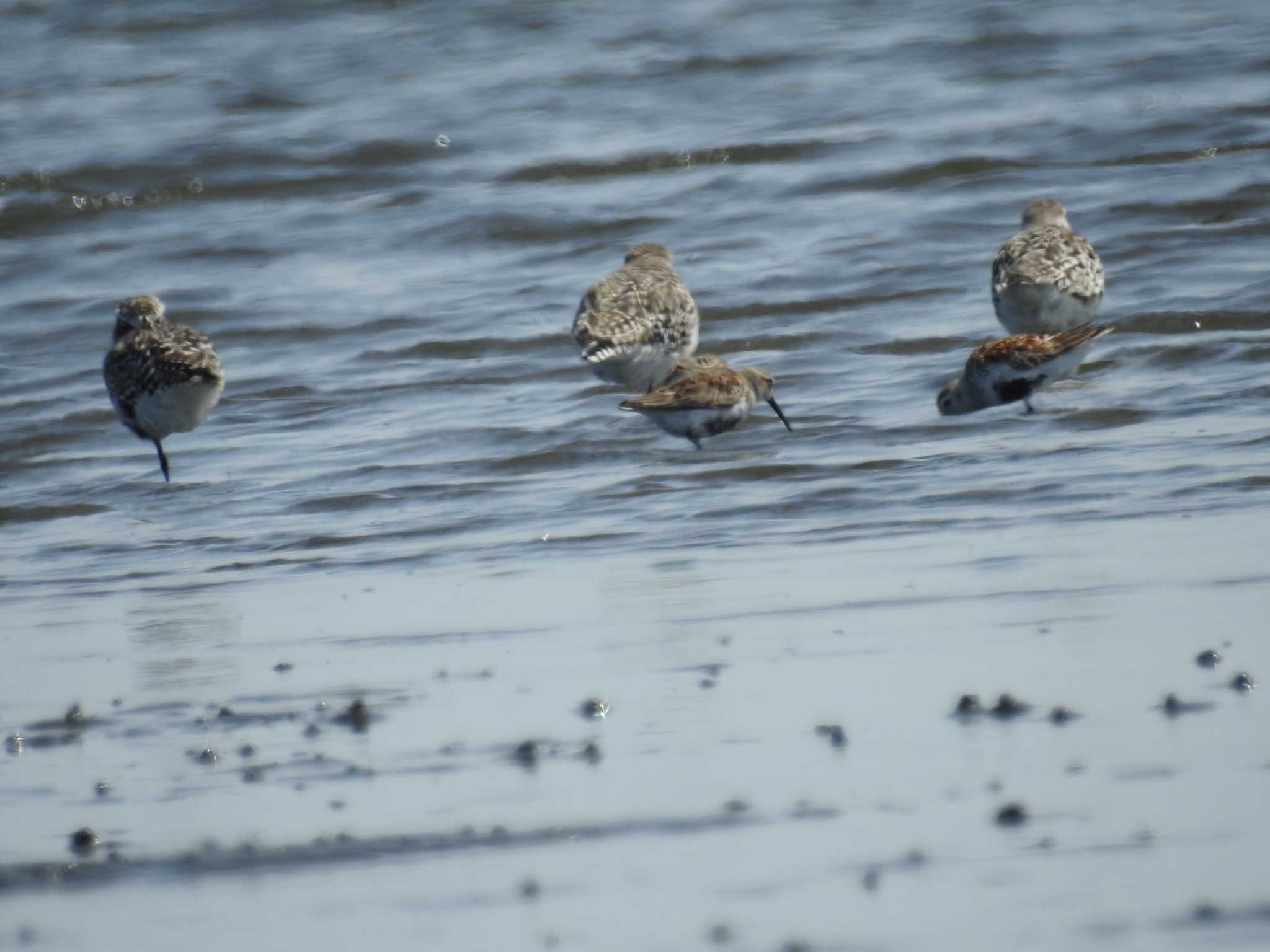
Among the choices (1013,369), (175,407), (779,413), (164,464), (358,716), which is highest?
(358,716)

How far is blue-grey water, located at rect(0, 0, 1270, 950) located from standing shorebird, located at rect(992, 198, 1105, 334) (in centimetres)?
35

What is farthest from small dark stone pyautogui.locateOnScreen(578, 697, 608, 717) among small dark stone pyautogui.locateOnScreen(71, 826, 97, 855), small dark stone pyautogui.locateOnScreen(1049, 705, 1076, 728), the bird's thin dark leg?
the bird's thin dark leg

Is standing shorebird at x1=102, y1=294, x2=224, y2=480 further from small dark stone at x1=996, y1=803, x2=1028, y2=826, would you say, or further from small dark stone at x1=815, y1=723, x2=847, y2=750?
small dark stone at x1=996, y1=803, x2=1028, y2=826

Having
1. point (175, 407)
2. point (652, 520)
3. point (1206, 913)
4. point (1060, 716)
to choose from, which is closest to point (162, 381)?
point (175, 407)

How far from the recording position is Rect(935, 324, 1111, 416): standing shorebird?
30.0 feet

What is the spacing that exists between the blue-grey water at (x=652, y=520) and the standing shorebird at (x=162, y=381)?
9.4 inches

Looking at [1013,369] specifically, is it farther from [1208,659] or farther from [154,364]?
[1208,659]

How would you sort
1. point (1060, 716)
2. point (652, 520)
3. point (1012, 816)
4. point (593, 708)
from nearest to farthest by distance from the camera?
point (1012, 816) < point (1060, 716) < point (593, 708) < point (652, 520)

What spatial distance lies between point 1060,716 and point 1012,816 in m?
0.62

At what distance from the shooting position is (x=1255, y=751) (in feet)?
12.4

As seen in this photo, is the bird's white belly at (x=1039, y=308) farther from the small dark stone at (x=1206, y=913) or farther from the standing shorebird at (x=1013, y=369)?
the small dark stone at (x=1206, y=913)

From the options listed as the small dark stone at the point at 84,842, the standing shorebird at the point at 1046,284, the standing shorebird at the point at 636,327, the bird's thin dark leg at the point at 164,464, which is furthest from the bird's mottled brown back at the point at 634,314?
the small dark stone at the point at 84,842

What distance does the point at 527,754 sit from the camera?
420 cm

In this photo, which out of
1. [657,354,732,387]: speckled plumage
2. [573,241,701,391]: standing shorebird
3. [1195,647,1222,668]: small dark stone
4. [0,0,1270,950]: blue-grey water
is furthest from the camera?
[573,241,701,391]: standing shorebird
